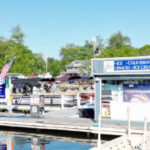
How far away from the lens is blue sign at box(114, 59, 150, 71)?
16.2 meters

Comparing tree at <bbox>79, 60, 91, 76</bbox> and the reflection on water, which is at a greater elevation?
tree at <bbox>79, 60, 91, 76</bbox>

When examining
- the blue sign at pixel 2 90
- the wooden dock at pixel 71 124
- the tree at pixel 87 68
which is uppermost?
the tree at pixel 87 68

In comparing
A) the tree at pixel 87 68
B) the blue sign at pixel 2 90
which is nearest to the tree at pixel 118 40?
the tree at pixel 87 68

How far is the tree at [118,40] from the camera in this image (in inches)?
3730

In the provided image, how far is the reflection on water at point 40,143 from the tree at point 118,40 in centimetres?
7849

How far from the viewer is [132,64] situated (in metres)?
16.5

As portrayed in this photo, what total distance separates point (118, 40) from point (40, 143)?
81.2 m

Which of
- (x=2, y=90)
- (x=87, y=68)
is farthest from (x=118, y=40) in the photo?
(x=2, y=90)

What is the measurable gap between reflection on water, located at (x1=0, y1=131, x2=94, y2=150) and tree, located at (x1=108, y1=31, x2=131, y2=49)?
→ 3090 inches

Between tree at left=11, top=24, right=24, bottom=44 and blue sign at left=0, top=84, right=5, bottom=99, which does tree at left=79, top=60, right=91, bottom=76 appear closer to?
tree at left=11, top=24, right=24, bottom=44

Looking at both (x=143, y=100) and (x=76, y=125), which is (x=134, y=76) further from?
(x=76, y=125)

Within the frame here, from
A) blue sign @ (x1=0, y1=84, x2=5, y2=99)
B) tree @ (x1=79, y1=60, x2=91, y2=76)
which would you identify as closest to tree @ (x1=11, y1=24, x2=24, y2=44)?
tree @ (x1=79, y1=60, x2=91, y2=76)

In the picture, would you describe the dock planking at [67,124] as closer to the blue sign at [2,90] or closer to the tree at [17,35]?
the blue sign at [2,90]

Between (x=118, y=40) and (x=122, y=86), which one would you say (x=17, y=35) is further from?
(x=122, y=86)
